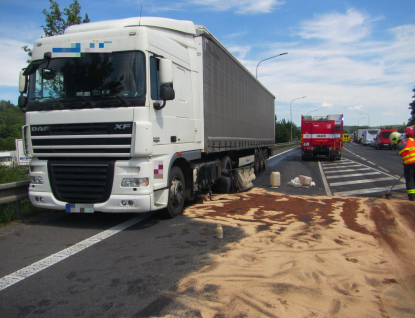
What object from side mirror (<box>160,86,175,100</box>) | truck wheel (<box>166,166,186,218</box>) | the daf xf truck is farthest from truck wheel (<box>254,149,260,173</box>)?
side mirror (<box>160,86,175,100</box>)

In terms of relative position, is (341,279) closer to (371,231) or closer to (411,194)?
(371,231)

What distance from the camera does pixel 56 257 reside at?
4457mm

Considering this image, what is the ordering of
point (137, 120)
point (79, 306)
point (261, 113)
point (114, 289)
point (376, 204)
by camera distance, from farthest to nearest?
point (261, 113) < point (376, 204) < point (137, 120) < point (114, 289) < point (79, 306)

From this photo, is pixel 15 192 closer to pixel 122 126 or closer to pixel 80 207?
pixel 80 207

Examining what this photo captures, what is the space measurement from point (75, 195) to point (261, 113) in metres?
11.8

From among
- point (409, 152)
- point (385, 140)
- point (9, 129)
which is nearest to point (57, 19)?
point (409, 152)

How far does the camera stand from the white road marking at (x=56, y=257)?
148 inches

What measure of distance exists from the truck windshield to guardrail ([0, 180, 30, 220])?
5.14ft

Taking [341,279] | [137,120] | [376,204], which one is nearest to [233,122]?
[376,204]

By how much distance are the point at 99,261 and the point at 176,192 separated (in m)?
2.45

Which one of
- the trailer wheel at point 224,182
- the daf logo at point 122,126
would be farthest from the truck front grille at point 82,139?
the trailer wheel at point 224,182

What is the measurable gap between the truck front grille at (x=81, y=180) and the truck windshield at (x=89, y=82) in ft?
3.08

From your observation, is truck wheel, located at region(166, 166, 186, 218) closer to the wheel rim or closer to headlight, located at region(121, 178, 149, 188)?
the wheel rim

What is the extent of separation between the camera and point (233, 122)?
10656mm
